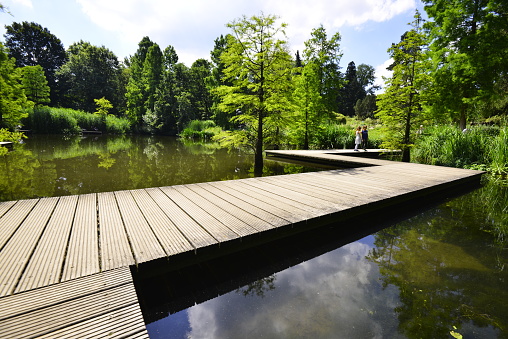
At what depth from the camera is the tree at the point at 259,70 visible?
875cm

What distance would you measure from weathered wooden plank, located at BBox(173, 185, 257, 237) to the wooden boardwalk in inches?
0.6

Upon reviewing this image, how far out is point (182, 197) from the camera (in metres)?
4.34

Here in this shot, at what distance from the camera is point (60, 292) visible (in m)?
1.84

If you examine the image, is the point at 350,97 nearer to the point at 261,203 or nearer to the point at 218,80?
the point at 218,80

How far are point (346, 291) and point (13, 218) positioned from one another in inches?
168

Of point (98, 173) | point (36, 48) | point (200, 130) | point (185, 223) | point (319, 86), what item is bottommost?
point (98, 173)

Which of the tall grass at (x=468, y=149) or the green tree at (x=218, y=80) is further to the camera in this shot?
the green tree at (x=218, y=80)

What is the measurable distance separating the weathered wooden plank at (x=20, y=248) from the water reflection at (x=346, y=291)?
1087 millimetres

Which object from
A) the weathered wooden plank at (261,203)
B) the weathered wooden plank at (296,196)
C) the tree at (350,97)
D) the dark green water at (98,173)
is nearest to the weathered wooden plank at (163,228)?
the weathered wooden plank at (261,203)

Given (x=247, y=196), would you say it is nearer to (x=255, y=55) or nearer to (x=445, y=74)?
(x=255, y=55)

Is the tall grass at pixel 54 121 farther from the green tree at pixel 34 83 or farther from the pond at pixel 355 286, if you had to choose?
the pond at pixel 355 286

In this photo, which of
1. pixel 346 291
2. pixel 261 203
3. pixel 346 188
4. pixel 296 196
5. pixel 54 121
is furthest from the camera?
pixel 54 121

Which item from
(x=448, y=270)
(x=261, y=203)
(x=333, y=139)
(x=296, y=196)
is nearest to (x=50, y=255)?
(x=261, y=203)

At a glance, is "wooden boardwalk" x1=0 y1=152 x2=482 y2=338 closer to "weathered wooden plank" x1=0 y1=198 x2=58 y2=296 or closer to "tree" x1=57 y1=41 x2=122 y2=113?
"weathered wooden plank" x1=0 y1=198 x2=58 y2=296
